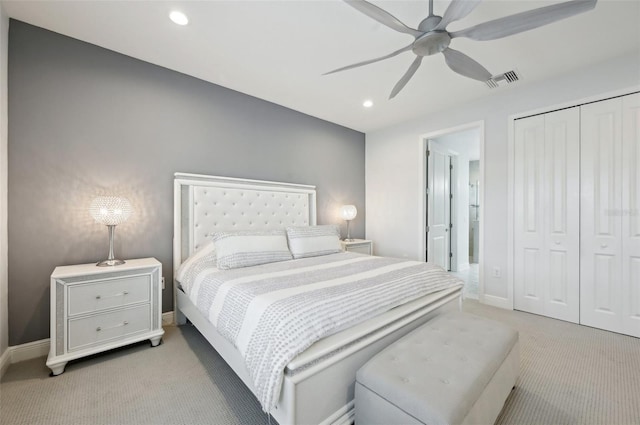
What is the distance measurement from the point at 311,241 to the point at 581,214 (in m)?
2.86

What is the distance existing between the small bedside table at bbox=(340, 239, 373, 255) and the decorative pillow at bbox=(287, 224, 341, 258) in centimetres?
73

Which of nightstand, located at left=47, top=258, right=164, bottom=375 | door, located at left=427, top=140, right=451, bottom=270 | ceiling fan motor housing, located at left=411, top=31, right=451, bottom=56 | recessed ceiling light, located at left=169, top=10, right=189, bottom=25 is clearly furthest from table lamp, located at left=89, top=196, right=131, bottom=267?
door, located at left=427, top=140, right=451, bottom=270

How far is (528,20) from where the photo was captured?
1.48 meters

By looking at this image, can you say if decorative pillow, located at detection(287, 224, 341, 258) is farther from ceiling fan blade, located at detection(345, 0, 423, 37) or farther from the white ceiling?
ceiling fan blade, located at detection(345, 0, 423, 37)

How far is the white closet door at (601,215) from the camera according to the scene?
2576mm

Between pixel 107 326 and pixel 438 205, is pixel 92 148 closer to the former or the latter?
pixel 107 326

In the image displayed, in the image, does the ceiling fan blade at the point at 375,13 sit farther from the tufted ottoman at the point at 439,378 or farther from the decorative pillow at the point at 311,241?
the decorative pillow at the point at 311,241

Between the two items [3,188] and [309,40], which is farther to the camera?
[309,40]

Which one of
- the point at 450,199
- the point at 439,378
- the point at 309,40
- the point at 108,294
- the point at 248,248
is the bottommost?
the point at 439,378

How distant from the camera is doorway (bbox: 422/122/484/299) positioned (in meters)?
4.09

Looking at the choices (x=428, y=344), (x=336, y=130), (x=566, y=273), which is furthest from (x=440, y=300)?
(x=336, y=130)

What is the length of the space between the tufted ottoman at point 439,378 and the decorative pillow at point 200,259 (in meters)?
1.77

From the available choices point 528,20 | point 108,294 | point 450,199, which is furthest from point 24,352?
point 450,199

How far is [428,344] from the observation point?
150 centimetres
